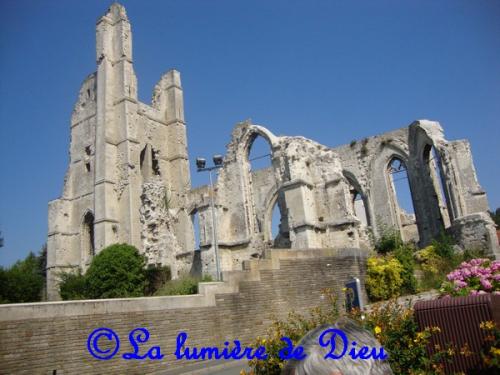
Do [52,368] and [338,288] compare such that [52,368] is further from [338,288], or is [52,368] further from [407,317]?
[338,288]

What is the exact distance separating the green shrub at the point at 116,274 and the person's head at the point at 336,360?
682 inches

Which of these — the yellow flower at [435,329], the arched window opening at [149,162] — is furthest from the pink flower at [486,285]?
the arched window opening at [149,162]

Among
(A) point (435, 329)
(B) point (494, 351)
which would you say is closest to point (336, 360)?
(B) point (494, 351)

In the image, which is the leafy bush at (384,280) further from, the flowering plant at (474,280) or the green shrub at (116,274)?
the green shrub at (116,274)

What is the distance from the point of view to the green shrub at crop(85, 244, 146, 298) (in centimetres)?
1853

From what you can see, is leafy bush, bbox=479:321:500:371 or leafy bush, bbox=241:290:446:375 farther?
leafy bush, bbox=241:290:446:375

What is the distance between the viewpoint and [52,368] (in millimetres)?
6656

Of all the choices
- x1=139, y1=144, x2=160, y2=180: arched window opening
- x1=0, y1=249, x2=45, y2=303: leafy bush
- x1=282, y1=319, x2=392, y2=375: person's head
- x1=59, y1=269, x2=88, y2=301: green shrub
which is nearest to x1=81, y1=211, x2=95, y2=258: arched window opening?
x1=0, y1=249, x2=45, y2=303: leafy bush

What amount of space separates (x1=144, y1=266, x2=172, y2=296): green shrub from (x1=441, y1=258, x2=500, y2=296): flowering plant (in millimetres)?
14653

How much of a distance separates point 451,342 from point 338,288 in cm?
728

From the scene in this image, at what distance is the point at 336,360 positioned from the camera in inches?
59.4

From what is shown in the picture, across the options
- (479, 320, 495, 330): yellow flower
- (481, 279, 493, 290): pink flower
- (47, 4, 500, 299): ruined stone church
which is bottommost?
(479, 320, 495, 330): yellow flower

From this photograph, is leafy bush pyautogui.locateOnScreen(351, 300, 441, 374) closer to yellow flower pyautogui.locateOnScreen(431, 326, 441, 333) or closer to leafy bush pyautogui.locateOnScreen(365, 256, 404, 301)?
yellow flower pyautogui.locateOnScreen(431, 326, 441, 333)

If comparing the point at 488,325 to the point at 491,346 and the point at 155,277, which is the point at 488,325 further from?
the point at 155,277
